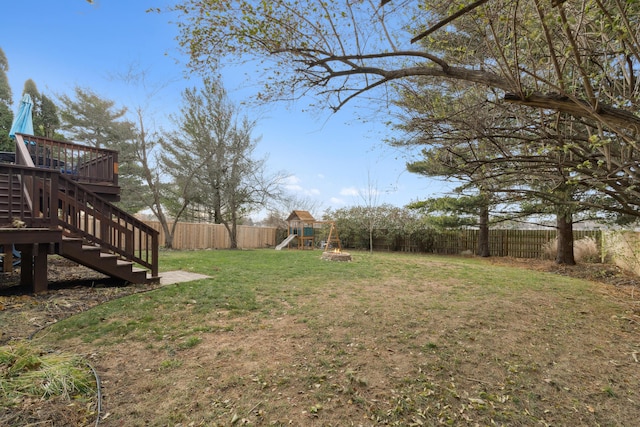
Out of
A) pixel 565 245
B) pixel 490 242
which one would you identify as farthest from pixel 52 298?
pixel 490 242

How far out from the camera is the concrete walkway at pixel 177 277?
228 inches

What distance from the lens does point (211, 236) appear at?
1677 centimetres

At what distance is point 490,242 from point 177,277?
44.0ft

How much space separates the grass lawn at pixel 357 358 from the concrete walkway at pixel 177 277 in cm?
103

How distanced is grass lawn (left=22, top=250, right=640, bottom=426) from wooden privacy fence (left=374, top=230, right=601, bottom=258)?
9044mm

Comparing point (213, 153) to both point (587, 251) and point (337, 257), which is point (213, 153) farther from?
point (587, 251)

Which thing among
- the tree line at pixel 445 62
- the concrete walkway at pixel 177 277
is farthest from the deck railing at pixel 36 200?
the tree line at pixel 445 62

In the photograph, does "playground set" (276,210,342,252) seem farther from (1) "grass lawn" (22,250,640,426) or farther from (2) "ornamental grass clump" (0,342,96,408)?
(2) "ornamental grass clump" (0,342,96,408)

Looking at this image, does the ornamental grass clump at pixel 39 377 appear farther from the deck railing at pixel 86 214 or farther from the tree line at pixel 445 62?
the tree line at pixel 445 62

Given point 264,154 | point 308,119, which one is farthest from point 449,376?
point 264,154

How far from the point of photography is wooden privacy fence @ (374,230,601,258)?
12602 millimetres

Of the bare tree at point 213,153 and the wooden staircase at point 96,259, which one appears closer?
the wooden staircase at point 96,259

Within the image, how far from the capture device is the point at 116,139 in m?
16.9

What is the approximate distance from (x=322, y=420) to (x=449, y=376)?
113 cm
